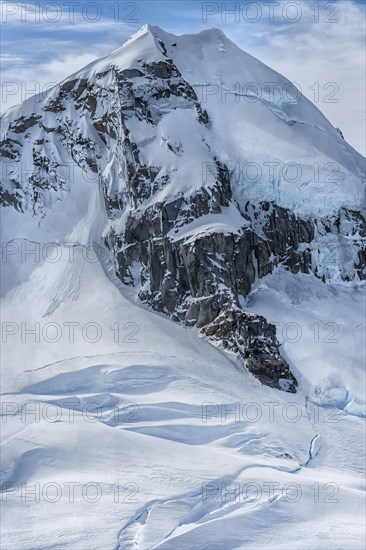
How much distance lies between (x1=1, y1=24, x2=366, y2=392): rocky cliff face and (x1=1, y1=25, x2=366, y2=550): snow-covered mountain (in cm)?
16

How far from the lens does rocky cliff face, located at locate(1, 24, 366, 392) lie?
67.6 m

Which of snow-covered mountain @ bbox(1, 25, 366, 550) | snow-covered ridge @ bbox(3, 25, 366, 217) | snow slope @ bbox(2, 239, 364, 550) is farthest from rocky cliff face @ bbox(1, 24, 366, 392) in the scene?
snow slope @ bbox(2, 239, 364, 550)

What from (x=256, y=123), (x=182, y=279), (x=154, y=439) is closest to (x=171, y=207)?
(x=182, y=279)

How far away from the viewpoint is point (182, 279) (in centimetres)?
6875

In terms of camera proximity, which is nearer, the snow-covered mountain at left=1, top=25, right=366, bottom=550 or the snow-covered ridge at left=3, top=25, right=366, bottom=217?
the snow-covered mountain at left=1, top=25, right=366, bottom=550

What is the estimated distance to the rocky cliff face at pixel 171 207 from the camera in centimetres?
6756

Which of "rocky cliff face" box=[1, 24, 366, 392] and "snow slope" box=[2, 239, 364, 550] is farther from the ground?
"rocky cliff face" box=[1, 24, 366, 392]

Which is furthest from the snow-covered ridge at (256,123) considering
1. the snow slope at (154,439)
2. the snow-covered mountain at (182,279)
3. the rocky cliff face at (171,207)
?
the snow slope at (154,439)

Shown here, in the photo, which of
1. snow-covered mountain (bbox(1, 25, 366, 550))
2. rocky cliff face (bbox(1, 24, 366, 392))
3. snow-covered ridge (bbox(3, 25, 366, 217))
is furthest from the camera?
snow-covered ridge (bbox(3, 25, 366, 217))

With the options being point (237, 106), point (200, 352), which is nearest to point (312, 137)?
point (237, 106)

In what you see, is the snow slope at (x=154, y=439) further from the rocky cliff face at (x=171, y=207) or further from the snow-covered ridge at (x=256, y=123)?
the snow-covered ridge at (x=256, y=123)

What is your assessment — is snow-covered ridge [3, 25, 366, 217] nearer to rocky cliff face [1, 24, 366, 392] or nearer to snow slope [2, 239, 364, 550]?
rocky cliff face [1, 24, 366, 392]

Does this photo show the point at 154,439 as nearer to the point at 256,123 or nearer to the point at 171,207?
the point at 171,207

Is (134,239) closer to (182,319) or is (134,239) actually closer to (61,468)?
(182,319)
